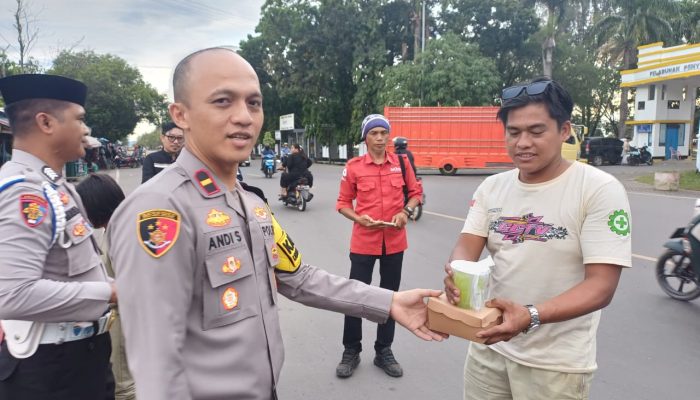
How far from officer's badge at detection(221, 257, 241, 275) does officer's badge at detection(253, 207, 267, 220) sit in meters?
0.19

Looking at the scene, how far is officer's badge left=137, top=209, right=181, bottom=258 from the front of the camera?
111cm

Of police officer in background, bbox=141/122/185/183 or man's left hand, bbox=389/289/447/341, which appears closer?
man's left hand, bbox=389/289/447/341

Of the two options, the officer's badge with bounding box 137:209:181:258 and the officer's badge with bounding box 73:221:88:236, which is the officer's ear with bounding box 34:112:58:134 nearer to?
the officer's badge with bounding box 73:221:88:236

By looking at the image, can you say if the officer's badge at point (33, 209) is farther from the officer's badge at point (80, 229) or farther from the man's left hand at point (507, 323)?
the man's left hand at point (507, 323)

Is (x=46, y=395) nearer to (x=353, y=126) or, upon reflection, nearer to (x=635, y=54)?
(x=353, y=126)

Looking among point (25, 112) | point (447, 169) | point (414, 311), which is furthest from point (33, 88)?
point (447, 169)

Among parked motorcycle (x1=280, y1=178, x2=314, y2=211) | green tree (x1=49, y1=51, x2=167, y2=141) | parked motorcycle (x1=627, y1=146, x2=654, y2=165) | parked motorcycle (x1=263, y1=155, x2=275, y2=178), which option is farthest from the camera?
green tree (x1=49, y1=51, x2=167, y2=141)

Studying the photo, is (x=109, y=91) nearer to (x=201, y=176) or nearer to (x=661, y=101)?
Result: (x=661, y=101)

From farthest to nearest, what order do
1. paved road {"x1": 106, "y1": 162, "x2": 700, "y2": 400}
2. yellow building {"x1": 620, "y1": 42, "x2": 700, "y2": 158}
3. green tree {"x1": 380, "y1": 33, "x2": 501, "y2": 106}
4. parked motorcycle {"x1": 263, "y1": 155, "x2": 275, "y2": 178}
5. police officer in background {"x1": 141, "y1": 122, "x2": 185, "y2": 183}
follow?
yellow building {"x1": 620, "y1": 42, "x2": 700, "y2": 158} → green tree {"x1": 380, "y1": 33, "x2": 501, "y2": 106} → parked motorcycle {"x1": 263, "y1": 155, "x2": 275, "y2": 178} → police officer in background {"x1": 141, "y1": 122, "x2": 185, "y2": 183} → paved road {"x1": 106, "y1": 162, "x2": 700, "y2": 400}

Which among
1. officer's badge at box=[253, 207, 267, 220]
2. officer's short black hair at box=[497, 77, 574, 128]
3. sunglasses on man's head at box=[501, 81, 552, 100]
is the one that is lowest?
officer's badge at box=[253, 207, 267, 220]

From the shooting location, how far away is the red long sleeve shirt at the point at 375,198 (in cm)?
374

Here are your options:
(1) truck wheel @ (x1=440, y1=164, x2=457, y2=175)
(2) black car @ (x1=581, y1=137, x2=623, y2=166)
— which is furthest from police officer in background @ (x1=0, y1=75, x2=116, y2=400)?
(2) black car @ (x1=581, y1=137, x2=623, y2=166)

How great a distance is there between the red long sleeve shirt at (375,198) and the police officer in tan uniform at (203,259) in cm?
229

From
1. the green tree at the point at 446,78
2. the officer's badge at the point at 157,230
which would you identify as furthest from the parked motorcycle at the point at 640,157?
the officer's badge at the point at 157,230
